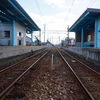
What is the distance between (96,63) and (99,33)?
32.8ft

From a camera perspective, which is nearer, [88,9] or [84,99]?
[84,99]

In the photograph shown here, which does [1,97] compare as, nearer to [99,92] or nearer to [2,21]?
[99,92]

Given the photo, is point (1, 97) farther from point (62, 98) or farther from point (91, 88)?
point (91, 88)

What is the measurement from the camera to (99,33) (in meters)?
15.6

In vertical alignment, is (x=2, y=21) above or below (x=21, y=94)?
above

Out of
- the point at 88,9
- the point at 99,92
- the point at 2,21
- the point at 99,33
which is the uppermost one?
the point at 88,9

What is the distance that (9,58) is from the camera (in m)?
9.10

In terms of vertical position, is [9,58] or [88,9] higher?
[88,9]

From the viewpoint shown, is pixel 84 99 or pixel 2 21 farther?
pixel 2 21

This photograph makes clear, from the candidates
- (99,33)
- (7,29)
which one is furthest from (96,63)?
(7,29)

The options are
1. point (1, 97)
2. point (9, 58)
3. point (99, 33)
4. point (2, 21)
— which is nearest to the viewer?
point (1, 97)

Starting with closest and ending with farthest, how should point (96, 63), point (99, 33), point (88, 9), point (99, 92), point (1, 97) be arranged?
point (1, 97) < point (99, 92) < point (96, 63) < point (88, 9) < point (99, 33)

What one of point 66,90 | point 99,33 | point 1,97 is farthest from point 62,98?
point 99,33

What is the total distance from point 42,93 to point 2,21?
57.8 ft
